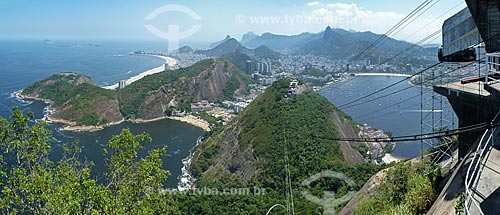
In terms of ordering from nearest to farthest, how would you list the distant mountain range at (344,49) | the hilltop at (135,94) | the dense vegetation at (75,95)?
the dense vegetation at (75,95)
the hilltop at (135,94)
the distant mountain range at (344,49)

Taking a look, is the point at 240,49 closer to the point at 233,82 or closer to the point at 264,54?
the point at 264,54

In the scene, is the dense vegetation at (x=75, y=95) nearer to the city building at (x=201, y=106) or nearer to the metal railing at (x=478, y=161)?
the city building at (x=201, y=106)

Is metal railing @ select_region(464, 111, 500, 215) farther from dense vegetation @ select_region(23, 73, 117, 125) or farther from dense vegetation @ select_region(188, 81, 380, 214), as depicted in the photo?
dense vegetation @ select_region(23, 73, 117, 125)

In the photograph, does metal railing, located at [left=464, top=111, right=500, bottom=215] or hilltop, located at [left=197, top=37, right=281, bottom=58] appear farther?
hilltop, located at [left=197, top=37, right=281, bottom=58]

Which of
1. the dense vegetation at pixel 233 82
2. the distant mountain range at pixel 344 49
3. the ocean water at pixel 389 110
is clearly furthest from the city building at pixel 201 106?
the distant mountain range at pixel 344 49

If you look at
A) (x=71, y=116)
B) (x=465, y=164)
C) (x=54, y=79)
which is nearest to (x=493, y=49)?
(x=465, y=164)

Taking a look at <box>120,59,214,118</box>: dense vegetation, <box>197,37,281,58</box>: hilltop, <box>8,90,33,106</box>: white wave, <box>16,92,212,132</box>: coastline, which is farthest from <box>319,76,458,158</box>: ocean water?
<box>197,37,281,58</box>: hilltop
